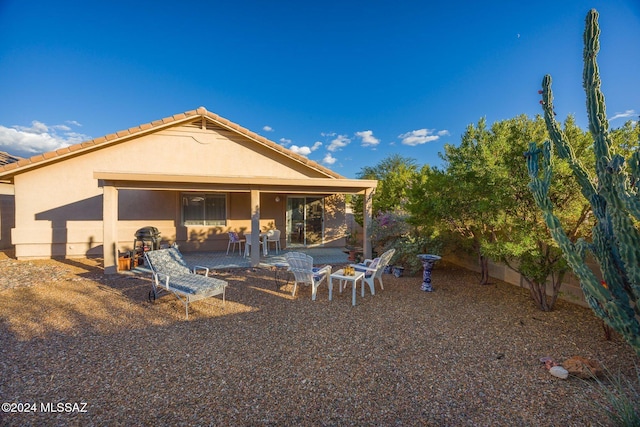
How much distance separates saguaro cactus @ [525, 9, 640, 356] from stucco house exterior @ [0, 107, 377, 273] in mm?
6964

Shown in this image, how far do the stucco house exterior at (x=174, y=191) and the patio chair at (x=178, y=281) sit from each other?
A: 2688mm

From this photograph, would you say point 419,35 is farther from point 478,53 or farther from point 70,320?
point 70,320

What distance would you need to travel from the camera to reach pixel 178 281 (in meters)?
5.74

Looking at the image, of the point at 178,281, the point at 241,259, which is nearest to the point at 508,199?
the point at 178,281

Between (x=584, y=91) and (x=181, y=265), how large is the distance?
25.2 ft

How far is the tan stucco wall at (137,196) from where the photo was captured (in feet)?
32.3

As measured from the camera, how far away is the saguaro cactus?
230 cm

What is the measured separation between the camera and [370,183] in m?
9.80

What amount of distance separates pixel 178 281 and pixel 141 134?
768 centimetres

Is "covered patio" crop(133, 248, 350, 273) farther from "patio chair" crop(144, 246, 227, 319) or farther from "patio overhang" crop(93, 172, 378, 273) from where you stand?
"patio chair" crop(144, 246, 227, 319)

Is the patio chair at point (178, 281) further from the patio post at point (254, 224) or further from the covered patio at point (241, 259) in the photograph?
the patio post at point (254, 224)

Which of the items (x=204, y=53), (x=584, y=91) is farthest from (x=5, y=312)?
(x=204, y=53)

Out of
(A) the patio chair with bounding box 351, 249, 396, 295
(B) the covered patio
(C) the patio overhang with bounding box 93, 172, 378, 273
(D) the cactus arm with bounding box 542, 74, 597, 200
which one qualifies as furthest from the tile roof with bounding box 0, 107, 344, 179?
(D) the cactus arm with bounding box 542, 74, 597, 200

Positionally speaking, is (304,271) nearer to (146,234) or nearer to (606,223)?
(606,223)
